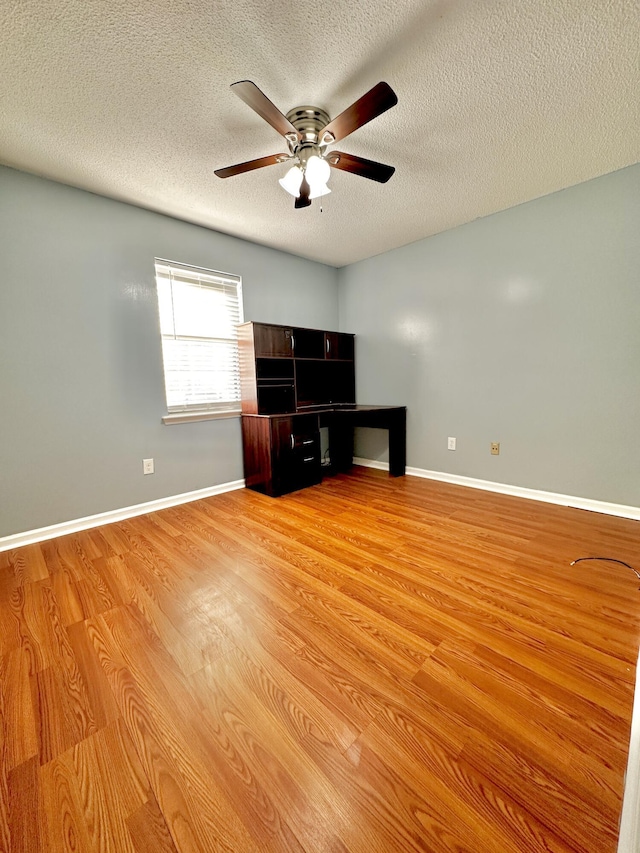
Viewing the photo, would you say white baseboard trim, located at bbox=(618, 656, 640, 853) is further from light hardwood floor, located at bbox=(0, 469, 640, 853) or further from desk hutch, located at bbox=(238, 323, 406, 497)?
desk hutch, located at bbox=(238, 323, 406, 497)

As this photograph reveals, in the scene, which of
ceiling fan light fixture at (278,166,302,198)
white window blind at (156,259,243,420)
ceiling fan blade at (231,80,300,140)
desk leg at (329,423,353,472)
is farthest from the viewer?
desk leg at (329,423,353,472)

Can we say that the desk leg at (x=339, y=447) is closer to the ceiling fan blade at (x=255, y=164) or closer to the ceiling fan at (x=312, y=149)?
the ceiling fan at (x=312, y=149)

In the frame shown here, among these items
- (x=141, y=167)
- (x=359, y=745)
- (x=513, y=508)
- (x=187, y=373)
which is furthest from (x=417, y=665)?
(x=141, y=167)

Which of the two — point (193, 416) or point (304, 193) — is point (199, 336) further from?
point (304, 193)

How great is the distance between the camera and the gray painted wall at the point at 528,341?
2.21m

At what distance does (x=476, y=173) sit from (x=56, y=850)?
3.40 meters

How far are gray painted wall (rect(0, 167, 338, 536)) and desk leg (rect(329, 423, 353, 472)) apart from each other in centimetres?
142

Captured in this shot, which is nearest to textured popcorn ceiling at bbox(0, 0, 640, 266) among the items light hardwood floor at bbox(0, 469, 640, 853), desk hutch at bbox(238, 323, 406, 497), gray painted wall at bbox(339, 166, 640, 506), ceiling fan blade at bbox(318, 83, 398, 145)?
ceiling fan blade at bbox(318, 83, 398, 145)

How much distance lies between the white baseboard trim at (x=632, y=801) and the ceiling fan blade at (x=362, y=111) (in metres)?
2.13

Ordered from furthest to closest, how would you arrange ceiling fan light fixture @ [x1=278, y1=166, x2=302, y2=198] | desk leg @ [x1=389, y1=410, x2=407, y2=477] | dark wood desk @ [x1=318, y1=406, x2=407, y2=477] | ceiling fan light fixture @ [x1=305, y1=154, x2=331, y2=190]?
desk leg @ [x1=389, y1=410, x2=407, y2=477]
dark wood desk @ [x1=318, y1=406, x2=407, y2=477]
ceiling fan light fixture @ [x1=278, y1=166, x2=302, y2=198]
ceiling fan light fixture @ [x1=305, y1=154, x2=331, y2=190]

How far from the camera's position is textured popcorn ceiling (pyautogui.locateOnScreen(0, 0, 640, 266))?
3.98 ft

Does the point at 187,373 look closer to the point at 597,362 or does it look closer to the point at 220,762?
the point at 220,762

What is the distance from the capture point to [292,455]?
3.01m

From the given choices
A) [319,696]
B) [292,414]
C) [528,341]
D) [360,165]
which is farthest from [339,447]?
[319,696]
